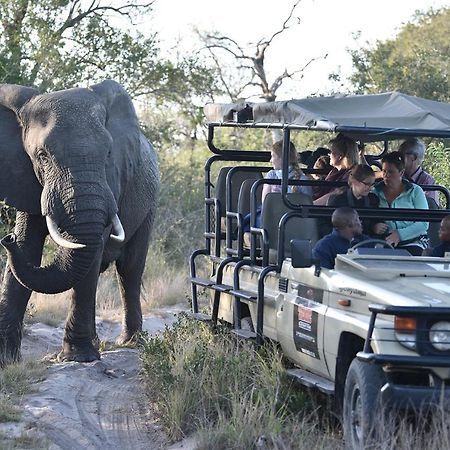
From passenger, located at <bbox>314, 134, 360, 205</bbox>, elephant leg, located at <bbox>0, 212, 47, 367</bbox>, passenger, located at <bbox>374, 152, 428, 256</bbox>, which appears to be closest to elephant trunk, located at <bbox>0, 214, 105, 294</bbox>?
elephant leg, located at <bbox>0, 212, 47, 367</bbox>

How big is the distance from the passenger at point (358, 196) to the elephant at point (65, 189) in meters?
1.90

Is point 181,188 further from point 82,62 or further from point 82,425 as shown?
point 82,425

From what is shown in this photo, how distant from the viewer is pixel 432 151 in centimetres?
1461

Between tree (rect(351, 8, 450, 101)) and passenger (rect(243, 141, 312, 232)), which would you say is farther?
tree (rect(351, 8, 450, 101))

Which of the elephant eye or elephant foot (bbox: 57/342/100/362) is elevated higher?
the elephant eye

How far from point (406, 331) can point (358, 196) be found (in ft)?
8.63

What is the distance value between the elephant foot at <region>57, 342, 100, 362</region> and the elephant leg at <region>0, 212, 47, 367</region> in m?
0.38

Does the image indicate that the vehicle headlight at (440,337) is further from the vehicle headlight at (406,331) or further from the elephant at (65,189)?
the elephant at (65,189)

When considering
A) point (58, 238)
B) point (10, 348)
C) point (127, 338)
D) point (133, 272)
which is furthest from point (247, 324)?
point (133, 272)

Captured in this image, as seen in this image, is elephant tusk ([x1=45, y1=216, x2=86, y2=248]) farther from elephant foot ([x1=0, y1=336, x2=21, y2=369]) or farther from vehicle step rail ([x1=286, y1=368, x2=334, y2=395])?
vehicle step rail ([x1=286, y1=368, x2=334, y2=395])

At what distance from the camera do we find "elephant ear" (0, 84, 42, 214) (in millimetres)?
10617

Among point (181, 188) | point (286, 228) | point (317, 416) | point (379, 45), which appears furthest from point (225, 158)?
point (379, 45)

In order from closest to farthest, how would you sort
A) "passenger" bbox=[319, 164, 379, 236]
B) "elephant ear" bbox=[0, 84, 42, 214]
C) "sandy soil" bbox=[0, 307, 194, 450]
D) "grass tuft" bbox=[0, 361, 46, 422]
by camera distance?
"sandy soil" bbox=[0, 307, 194, 450] < "grass tuft" bbox=[0, 361, 46, 422] < "passenger" bbox=[319, 164, 379, 236] < "elephant ear" bbox=[0, 84, 42, 214]

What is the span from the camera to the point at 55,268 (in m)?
10.3
